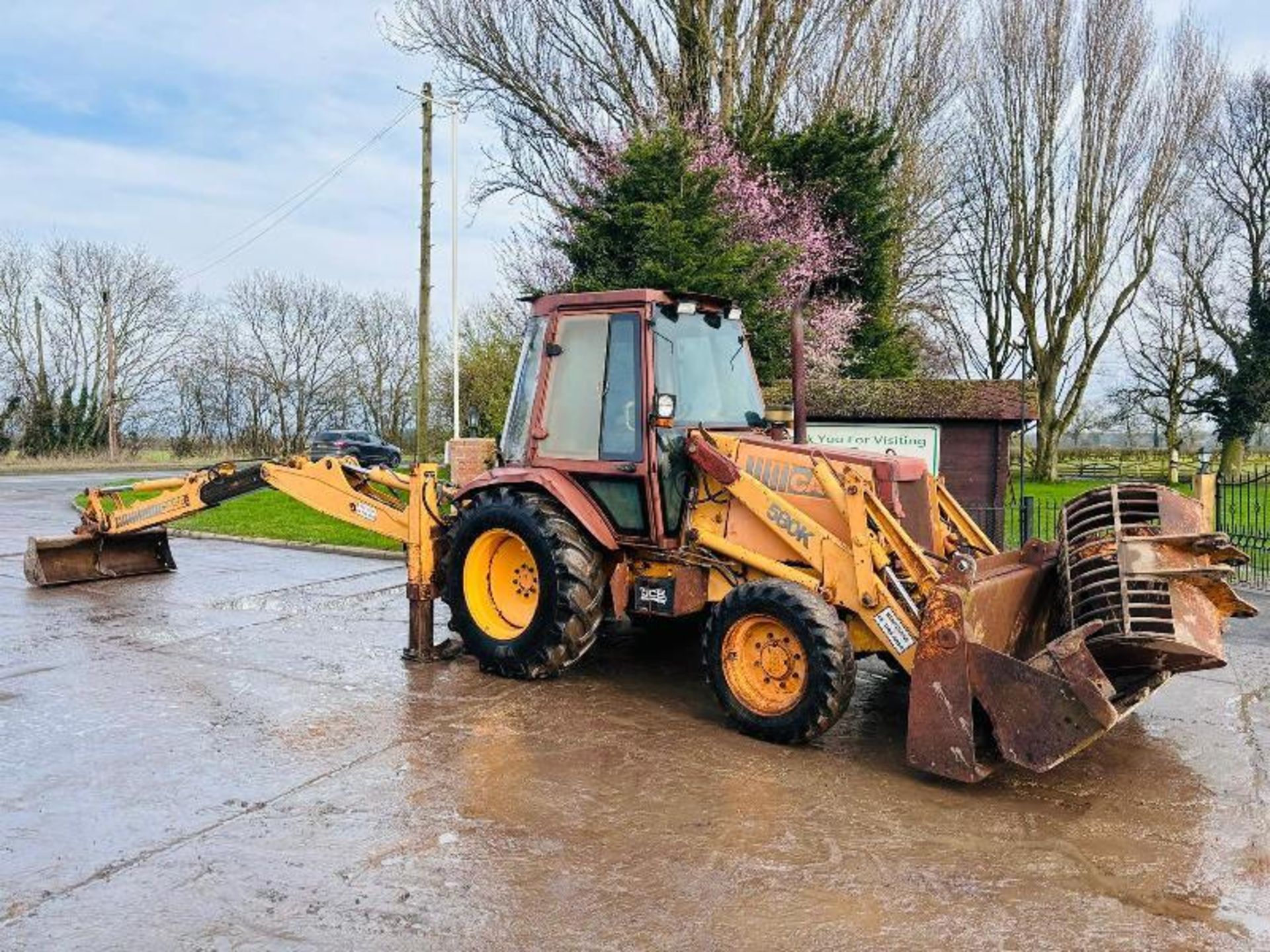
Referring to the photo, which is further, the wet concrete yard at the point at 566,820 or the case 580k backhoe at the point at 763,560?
the case 580k backhoe at the point at 763,560

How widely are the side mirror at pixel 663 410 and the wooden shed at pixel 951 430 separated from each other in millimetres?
4662

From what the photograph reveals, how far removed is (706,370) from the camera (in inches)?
280

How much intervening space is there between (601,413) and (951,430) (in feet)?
18.1

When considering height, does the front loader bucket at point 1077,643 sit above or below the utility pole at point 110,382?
below

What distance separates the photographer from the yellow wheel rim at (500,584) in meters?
7.28

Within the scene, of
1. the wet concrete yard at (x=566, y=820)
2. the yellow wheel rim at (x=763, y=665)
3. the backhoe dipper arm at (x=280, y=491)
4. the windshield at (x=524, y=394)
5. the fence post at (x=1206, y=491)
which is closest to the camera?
the wet concrete yard at (x=566, y=820)

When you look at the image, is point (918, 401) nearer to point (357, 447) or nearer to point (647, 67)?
point (647, 67)

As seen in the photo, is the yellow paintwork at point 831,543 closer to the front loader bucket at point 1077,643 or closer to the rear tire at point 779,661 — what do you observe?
the rear tire at point 779,661

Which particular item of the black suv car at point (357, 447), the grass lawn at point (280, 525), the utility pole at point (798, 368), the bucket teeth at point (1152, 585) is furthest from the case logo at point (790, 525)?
the black suv car at point (357, 447)

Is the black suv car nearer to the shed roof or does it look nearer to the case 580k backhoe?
the shed roof

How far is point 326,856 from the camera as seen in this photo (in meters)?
4.39

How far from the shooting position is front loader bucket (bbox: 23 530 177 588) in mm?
10344

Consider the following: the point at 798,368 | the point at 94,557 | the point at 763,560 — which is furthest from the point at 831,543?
the point at 94,557

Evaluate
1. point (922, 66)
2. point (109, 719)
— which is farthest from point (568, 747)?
point (922, 66)
